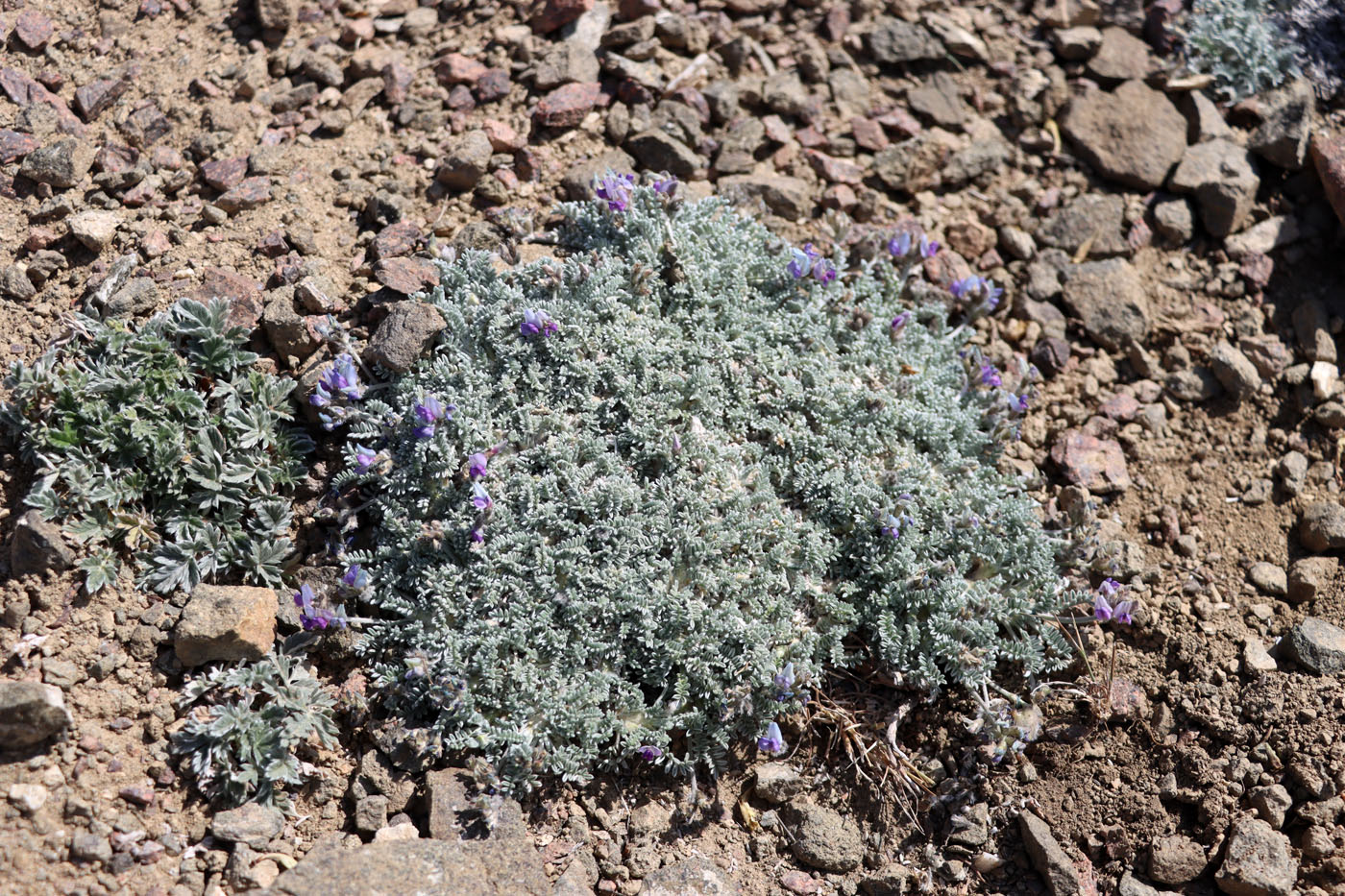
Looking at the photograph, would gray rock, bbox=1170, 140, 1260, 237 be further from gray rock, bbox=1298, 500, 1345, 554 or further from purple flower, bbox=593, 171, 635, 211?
purple flower, bbox=593, 171, 635, 211

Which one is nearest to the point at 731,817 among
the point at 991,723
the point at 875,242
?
the point at 991,723

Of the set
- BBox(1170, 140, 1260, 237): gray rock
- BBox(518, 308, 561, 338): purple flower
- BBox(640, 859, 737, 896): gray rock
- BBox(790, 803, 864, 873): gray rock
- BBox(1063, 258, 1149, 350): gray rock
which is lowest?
BBox(640, 859, 737, 896): gray rock

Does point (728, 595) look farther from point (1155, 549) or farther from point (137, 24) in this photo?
point (137, 24)

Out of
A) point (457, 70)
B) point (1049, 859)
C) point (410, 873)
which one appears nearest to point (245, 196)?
point (457, 70)

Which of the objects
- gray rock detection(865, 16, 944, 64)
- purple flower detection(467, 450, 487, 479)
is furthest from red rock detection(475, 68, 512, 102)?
purple flower detection(467, 450, 487, 479)

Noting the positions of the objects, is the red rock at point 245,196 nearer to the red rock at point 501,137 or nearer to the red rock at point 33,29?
the red rock at point 501,137

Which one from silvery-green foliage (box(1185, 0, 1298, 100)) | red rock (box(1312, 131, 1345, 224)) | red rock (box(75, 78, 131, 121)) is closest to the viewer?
red rock (box(75, 78, 131, 121))

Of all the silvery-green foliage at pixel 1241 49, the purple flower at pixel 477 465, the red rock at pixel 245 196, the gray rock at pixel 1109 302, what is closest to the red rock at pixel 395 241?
the red rock at pixel 245 196
